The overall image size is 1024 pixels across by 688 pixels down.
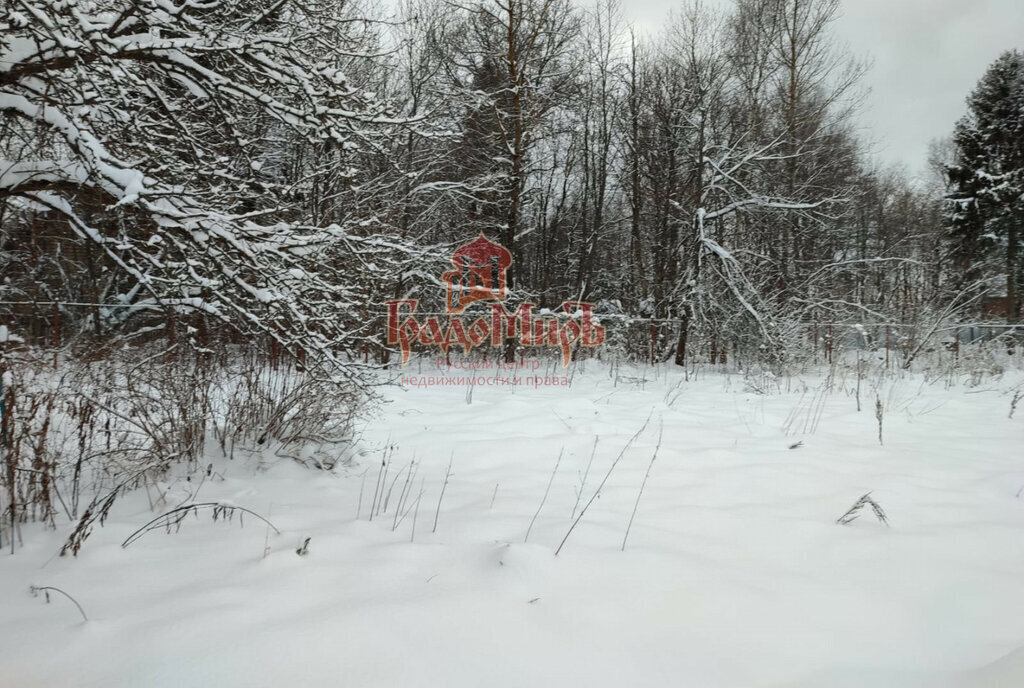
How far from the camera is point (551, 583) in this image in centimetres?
213

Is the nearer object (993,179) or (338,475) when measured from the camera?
(338,475)

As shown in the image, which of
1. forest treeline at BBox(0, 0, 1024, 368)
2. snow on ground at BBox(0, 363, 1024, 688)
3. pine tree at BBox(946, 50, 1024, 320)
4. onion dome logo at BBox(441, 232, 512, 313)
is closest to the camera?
snow on ground at BBox(0, 363, 1024, 688)

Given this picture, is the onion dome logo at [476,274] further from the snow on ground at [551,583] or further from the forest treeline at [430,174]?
the snow on ground at [551,583]

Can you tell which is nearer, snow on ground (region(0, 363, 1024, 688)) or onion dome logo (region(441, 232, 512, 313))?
snow on ground (region(0, 363, 1024, 688))

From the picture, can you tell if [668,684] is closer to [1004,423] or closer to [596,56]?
[1004,423]

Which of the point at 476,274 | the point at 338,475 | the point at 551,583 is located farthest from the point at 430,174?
the point at 551,583

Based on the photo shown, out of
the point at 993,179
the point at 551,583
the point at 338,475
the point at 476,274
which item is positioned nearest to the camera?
the point at 551,583

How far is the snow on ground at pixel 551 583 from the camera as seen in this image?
64.2 inches

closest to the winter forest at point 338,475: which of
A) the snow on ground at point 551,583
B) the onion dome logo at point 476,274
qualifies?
the snow on ground at point 551,583

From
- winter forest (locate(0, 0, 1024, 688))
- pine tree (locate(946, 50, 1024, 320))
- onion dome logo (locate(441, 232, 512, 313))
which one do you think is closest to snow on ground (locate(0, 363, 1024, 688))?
winter forest (locate(0, 0, 1024, 688))

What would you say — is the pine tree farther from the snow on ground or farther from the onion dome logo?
the snow on ground

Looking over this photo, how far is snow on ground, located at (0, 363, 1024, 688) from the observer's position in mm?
1630

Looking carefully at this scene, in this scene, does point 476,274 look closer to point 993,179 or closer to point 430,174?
point 430,174

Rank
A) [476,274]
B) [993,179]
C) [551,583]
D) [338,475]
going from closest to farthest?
1. [551,583]
2. [338,475]
3. [476,274]
4. [993,179]
